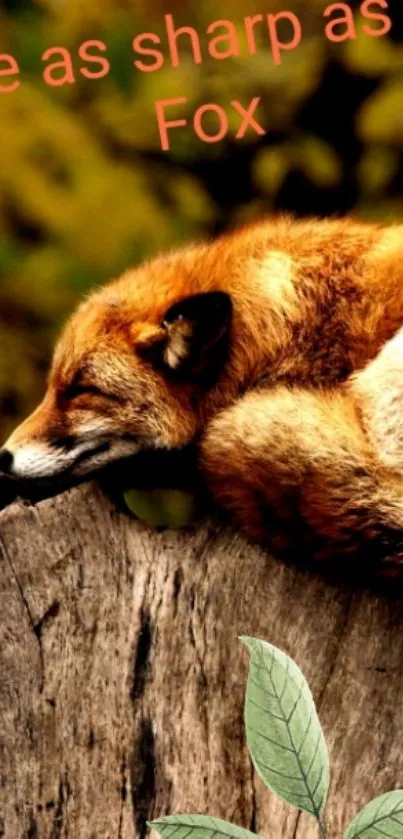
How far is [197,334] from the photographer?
2.27 meters

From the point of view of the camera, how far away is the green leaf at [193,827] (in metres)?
1.15

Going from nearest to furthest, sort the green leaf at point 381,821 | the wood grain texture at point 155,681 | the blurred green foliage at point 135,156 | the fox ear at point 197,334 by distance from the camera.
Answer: the green leaf at point 381,821
the wood grain texture at point 155,681
the fox ear at point 197,334
the blurred green foliage at point 135,156

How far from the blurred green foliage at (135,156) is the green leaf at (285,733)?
183cm

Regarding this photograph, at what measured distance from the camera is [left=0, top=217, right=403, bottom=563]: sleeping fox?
203 cm

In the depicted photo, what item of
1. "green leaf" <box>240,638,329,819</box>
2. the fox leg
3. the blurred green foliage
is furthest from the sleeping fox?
"green leaf" <box>240,638,329,819</box>

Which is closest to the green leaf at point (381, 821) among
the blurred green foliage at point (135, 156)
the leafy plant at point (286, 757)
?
the leafy plant at point (286, 757)

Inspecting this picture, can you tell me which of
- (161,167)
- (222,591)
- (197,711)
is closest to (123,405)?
(222,591)

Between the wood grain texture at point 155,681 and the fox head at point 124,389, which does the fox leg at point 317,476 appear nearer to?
the wood grain texture at point 155,681

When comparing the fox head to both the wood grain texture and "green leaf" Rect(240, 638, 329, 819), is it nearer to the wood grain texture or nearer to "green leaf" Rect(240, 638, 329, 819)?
the wood grain texture

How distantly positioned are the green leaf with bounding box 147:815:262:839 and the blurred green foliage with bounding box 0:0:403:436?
1909 mm

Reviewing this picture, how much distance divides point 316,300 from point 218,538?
62 cm

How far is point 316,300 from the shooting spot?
2.39 metres

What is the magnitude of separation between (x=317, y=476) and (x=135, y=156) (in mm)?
1577

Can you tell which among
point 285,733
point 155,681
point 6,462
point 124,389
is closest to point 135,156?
point 124,389
